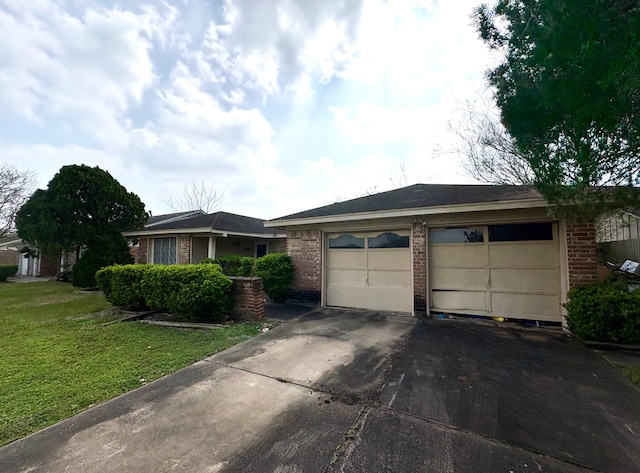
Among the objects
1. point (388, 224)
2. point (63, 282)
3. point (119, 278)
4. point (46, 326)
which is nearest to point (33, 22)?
point (119, 278)

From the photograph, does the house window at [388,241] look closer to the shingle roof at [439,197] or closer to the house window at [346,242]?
the house window at [346,242]

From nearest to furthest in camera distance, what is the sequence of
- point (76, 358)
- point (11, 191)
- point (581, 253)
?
point (76, 358) → point (581, 253) → point (11, 191)

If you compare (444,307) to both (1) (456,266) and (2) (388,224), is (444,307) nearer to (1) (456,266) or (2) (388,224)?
(1) (456,266)

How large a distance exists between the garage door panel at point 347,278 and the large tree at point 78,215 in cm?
1089

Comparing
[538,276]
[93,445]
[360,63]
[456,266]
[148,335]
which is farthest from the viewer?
[360,63]

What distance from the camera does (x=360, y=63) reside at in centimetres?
812

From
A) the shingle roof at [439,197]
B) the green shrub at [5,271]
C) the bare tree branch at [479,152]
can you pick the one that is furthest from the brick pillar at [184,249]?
the green shrub at [5,271]

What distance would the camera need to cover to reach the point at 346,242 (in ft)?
24.8

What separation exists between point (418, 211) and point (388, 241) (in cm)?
120

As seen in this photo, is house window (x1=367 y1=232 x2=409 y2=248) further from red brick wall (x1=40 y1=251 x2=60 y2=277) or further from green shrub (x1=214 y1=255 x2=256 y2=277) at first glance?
red brick wall (x1=40 y1=251 x2=60 y2=277)

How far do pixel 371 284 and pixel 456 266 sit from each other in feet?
7.04

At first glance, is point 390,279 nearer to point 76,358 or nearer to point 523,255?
point 523,255

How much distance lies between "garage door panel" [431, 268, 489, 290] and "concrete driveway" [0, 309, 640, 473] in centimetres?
205

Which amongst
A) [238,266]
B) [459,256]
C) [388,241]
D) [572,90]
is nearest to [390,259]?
[388,241]
